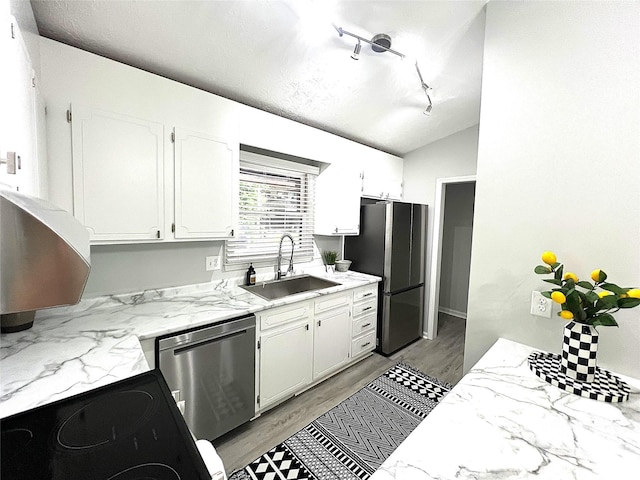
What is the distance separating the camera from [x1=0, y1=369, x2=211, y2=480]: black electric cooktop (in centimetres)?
66

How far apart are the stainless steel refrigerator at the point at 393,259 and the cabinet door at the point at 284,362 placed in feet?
3.73

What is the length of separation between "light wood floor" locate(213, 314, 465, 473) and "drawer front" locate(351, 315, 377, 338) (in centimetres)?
35

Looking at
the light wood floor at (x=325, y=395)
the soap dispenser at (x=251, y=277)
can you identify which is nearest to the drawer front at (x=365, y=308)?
the light wood floor at (x=325, y=395)

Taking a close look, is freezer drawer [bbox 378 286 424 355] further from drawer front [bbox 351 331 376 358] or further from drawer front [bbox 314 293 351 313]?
drawer front [bbox 314 293 351 313]

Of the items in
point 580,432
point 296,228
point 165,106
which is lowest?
point 580,432

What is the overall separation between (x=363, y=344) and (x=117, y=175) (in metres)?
2.64

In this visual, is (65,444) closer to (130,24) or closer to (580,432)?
Result: (580,432)

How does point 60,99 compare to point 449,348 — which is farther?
point 449,348

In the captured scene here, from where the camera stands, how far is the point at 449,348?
3445 millimetres

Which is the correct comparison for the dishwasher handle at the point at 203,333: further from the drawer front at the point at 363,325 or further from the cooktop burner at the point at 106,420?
the drawer front at the point at 363,325

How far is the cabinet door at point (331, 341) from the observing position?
2492mm

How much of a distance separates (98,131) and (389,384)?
9.66ft

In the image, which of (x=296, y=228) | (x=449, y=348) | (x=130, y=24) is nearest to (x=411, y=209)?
(x=296, y=228)

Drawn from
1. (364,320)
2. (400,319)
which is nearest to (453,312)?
(400,319)
